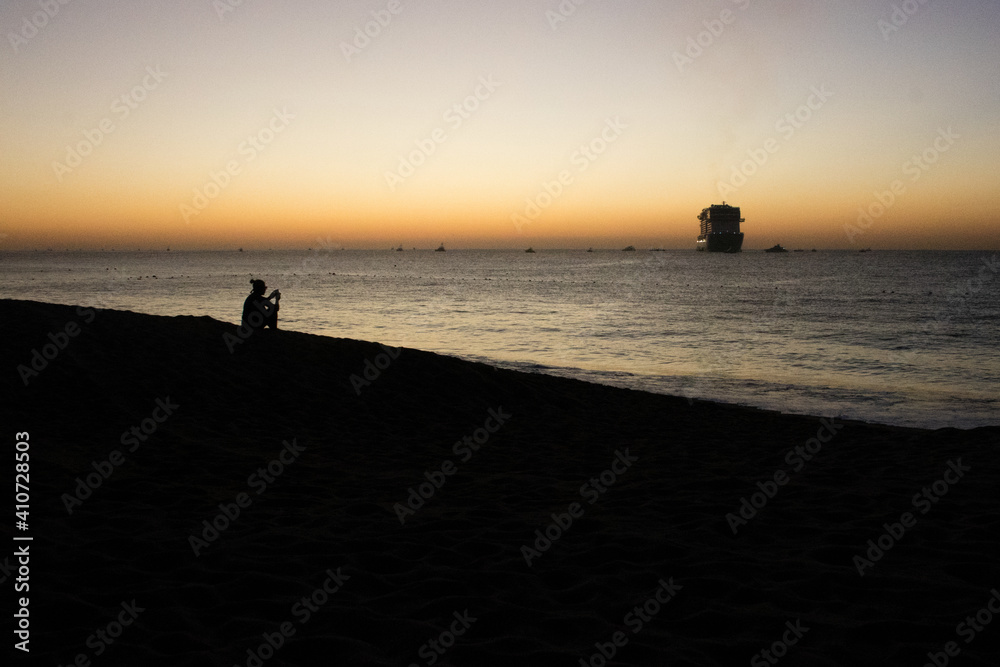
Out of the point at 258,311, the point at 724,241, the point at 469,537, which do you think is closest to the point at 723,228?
the point at 724,241

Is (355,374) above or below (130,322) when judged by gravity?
below

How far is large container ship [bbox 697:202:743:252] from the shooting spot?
583ft

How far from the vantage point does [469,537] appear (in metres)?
4.90

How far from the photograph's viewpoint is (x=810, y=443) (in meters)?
8.95

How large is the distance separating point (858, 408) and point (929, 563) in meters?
11.8

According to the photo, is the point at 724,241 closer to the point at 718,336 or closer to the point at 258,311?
the point at 718,336

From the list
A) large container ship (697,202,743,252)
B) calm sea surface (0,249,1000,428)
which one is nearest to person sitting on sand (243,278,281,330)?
calm sea surface (0,249,1000,428)

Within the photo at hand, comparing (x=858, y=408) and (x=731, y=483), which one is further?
(x=858, y=408)

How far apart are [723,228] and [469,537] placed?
623ft

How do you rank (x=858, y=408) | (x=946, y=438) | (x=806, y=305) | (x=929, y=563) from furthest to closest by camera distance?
(x=806, y=305) < (x=858, y=408) < (x=946, y=438) < (x=929, y=563)

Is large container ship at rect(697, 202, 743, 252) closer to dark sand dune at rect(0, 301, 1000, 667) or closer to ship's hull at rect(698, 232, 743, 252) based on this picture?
ship's hull at rect(698, 232, 743, 252)

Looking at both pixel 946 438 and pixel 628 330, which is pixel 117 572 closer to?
pixel 946 438

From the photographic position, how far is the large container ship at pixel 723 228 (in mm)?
177625

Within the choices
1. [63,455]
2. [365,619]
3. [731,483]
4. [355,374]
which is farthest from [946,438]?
[63,455]
